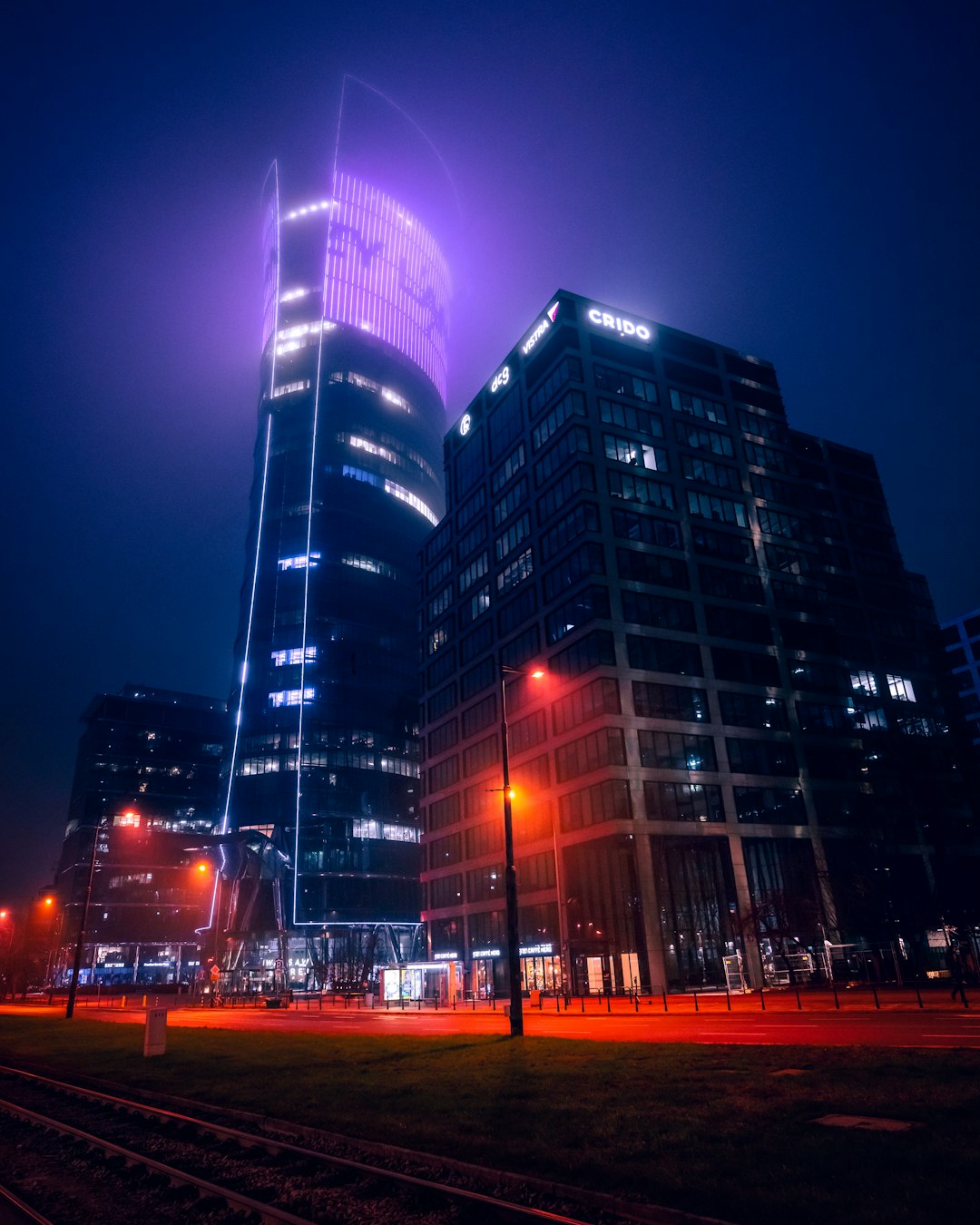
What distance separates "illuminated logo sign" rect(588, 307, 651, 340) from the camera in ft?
258

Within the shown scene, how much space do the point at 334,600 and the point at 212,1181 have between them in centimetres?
13724

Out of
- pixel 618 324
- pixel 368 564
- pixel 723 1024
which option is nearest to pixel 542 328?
pixel 618 324

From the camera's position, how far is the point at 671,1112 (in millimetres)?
11352

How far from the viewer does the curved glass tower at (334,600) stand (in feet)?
425

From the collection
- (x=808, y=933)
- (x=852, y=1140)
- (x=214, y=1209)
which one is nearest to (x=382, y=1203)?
(x=214, y=1209)

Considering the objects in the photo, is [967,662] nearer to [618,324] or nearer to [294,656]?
[618,324]

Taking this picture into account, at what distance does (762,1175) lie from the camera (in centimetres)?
811

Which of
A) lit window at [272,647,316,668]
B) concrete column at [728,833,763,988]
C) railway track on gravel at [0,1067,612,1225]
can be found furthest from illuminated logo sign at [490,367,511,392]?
railway track on gravel at [0,1067,612,1225]

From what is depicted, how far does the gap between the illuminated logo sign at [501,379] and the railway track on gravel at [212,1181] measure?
82.1 meters

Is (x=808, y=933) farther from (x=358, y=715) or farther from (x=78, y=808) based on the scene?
(x=78, y=808)

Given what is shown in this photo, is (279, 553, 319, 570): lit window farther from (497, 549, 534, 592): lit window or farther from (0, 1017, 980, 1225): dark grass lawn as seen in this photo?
(0, 1017, 980, 1225): dark grass lawn

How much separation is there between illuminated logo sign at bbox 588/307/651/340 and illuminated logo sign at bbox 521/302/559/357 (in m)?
3.67

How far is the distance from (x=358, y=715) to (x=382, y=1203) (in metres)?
132

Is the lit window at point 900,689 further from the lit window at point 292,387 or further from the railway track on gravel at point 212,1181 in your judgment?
the lit window at point 292,387
